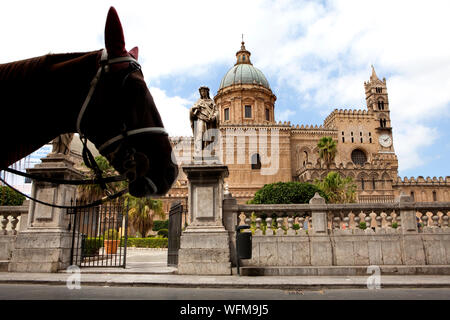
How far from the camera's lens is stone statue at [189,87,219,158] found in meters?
10.0

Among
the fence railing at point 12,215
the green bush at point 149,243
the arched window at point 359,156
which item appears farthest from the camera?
the arched window at point 359,156

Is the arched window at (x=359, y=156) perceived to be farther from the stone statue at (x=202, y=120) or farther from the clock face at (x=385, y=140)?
the stone statue at (x=202, y=120)

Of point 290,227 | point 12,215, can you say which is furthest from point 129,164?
point 12,215

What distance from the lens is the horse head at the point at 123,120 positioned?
2094 millimetres

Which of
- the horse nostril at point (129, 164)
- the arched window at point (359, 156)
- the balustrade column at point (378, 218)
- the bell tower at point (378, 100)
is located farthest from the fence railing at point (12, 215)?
the bell tower at point (378, 100)

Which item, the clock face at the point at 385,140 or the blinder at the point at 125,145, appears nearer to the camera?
the blinder at the point at 125,145

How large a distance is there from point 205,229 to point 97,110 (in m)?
7.76

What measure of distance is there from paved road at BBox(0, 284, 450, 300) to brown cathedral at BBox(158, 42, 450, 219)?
128 ft

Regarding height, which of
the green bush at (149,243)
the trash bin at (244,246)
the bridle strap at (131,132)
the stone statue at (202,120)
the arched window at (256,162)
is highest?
the arched window at (256,162)

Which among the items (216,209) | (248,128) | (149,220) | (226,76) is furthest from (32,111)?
(226,76)

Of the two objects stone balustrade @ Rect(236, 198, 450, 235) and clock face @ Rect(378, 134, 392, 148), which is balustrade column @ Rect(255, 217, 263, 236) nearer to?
stone balustrade @ Rect(236, 198, 450, 235)

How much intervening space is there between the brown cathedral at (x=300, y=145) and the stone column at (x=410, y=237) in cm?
3752

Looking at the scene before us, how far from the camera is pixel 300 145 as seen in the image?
5981 centimetres

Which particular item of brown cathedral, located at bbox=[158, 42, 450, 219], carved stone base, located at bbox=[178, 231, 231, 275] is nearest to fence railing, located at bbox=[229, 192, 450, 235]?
carved stone base, located at bbox=[178, 231, 231, 275]
